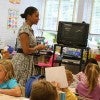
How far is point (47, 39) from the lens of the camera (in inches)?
271

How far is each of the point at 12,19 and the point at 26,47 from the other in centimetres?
313

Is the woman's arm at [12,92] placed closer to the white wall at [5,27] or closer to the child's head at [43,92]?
the child's head at [43,92]

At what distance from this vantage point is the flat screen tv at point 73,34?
4.98m

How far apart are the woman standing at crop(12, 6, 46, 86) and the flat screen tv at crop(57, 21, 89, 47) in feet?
5.95

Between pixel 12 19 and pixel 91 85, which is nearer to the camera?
pixel 91 85

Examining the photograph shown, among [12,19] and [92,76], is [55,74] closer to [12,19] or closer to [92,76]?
[92,76]

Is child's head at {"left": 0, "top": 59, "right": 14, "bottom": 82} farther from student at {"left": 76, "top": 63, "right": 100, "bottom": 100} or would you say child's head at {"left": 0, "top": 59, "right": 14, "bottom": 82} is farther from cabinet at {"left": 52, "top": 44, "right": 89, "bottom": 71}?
cabinet at {"left": 52, "top": 44, "right": 89, "bottom": 71}

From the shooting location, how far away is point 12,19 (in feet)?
20.0

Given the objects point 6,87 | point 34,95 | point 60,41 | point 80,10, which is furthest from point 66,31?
point 34,95

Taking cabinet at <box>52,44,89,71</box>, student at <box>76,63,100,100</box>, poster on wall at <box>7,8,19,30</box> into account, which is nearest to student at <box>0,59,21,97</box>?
student at <box>76,63,100,100</box>

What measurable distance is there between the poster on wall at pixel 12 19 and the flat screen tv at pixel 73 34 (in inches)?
56.5

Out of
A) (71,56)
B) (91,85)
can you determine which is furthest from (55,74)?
(71,56)

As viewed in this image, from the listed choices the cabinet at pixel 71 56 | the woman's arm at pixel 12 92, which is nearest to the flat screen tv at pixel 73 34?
the cabinet at pixel 71 56

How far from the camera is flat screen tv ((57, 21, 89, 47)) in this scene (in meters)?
4.98
